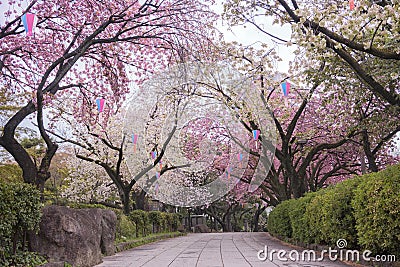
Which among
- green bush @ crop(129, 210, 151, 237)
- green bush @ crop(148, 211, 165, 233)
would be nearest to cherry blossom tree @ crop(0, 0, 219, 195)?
green bush @ crop(129, 210, 151, 237)

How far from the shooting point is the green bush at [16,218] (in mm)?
3674

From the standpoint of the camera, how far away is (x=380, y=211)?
13.0 feet

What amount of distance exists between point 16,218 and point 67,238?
3.51ft

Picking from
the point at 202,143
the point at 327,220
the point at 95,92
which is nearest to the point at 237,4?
the point at 95,92

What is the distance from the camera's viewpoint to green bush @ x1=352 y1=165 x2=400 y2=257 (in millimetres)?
3779

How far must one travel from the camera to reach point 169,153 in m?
14.2

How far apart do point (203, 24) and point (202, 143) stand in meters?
8.44

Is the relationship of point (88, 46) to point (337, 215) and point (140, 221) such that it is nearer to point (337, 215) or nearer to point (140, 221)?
point (337, 215)

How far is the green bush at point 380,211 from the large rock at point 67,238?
11.2ft

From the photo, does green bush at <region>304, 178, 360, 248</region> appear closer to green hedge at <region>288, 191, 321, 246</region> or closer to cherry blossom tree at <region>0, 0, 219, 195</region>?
green hedge at <region>288, 191, 321, 246</region>

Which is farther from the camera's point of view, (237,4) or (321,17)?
(237,4)

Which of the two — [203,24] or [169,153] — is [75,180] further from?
[203,24]

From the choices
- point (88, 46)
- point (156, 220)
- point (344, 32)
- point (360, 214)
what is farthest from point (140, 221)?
point (344, 32)

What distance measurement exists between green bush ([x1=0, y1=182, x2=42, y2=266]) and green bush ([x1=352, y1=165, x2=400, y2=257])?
3.55m
